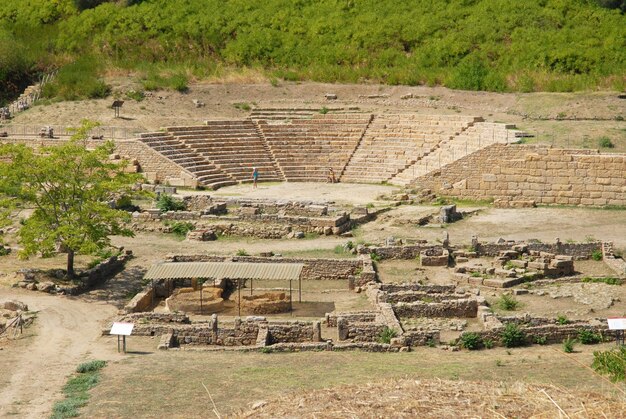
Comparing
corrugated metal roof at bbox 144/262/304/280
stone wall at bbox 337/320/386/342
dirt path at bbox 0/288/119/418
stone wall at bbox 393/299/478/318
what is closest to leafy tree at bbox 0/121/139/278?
dirt path at bbox 0/288/119/418

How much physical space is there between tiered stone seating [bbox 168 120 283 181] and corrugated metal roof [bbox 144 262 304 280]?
1951 centimetres

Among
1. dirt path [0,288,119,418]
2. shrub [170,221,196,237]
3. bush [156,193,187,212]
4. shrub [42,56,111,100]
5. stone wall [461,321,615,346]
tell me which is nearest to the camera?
dirt path [0,288,119,418]

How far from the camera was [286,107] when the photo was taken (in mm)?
59125

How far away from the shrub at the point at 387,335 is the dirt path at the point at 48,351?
6345 millimetres

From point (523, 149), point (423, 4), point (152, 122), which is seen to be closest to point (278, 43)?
point (423, 4)

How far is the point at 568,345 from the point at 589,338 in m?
1.13

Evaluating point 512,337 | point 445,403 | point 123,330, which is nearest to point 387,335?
point 512,337

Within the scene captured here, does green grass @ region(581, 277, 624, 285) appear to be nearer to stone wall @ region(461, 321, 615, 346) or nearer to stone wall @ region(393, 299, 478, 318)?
stone wall @ region(393, 299, 478, 318)

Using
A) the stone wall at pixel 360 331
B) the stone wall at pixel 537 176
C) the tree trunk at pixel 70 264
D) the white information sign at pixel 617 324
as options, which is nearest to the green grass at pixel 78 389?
the stone wall at pixel 360 331

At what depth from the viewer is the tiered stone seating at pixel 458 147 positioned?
49.8m

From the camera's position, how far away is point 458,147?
50719 mm

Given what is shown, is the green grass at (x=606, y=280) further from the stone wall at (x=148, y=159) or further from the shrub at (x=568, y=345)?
the stone wall at (x=148, y=159)

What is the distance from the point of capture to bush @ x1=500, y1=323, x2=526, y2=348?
1073 inches

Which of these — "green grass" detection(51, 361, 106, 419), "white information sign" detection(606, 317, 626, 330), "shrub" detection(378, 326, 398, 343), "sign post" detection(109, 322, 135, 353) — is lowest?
"green grass" detection(51, 361, 106, 419)
